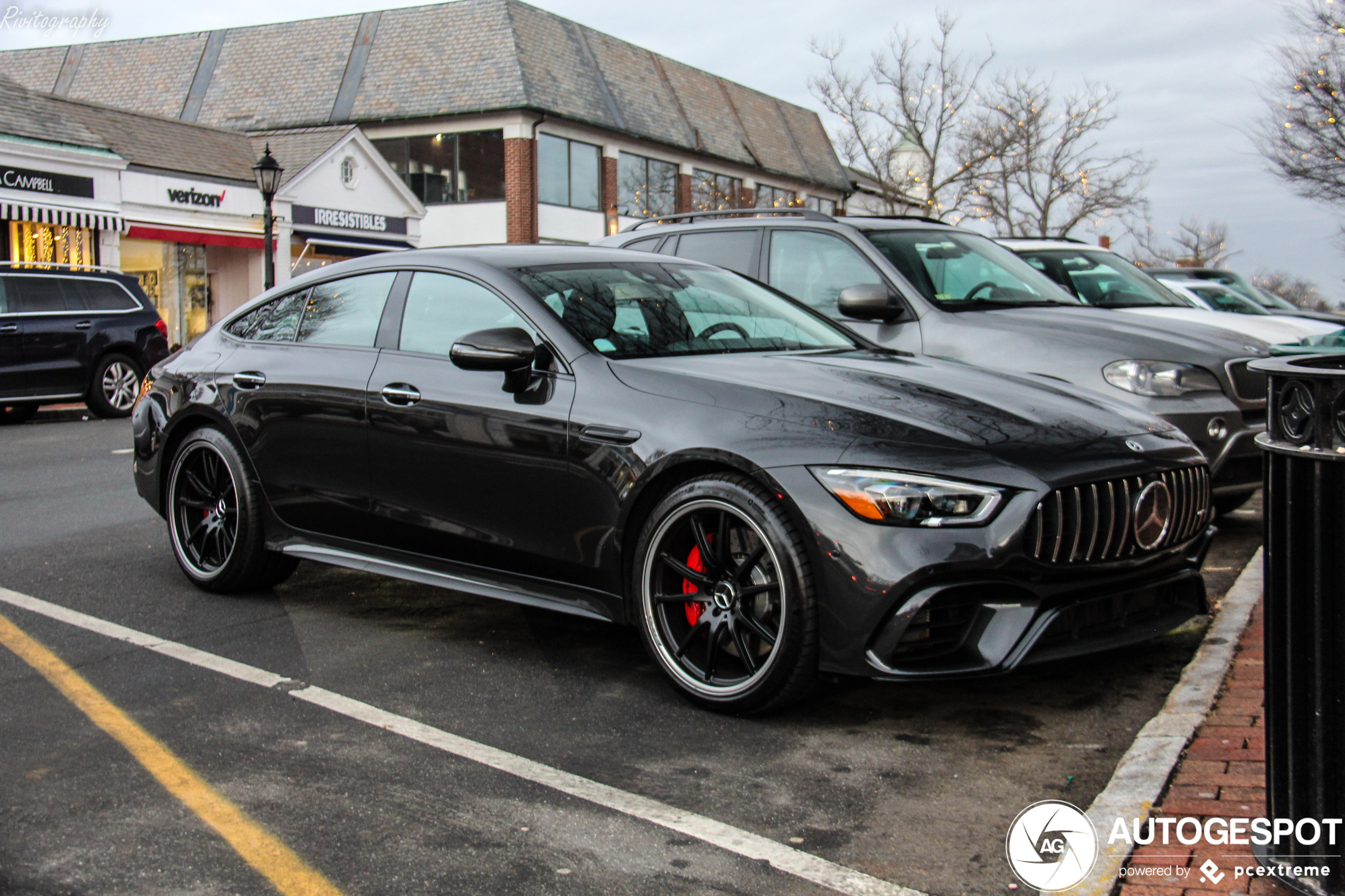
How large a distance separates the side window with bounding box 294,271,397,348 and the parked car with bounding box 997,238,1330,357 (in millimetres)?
5317

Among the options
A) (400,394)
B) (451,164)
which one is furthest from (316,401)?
(451,164)

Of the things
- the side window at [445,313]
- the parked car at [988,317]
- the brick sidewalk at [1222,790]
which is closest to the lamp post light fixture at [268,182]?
the parked car at [988,317]

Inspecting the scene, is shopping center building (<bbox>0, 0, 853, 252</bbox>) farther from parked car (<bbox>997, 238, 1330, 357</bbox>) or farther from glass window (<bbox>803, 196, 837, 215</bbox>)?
parked car (<bbox>997, 238, 1330, 357</bbox>)

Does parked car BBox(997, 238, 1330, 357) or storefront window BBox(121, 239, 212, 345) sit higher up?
storefront window BBox(121, 239, 212, 345)

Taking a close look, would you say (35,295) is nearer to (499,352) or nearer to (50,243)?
(50,243)

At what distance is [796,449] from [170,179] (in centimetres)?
2625

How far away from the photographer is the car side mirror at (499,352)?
4.46m

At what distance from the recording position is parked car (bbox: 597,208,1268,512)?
6559 mm

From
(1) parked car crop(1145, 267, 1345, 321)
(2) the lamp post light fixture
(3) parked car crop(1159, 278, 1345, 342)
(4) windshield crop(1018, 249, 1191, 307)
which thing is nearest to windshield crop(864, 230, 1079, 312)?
(4) windshield crop(1018, 249, 1191, 307)

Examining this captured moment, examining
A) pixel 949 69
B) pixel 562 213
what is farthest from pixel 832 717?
pixel 949 69

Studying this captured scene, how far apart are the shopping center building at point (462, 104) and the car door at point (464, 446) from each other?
28.7m

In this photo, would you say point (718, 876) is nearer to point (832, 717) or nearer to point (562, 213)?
point (832, 717)

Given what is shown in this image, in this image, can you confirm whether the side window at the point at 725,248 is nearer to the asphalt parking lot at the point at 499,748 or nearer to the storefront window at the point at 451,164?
the asphalt parking lot at the point at 499,748

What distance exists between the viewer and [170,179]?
27.0m
